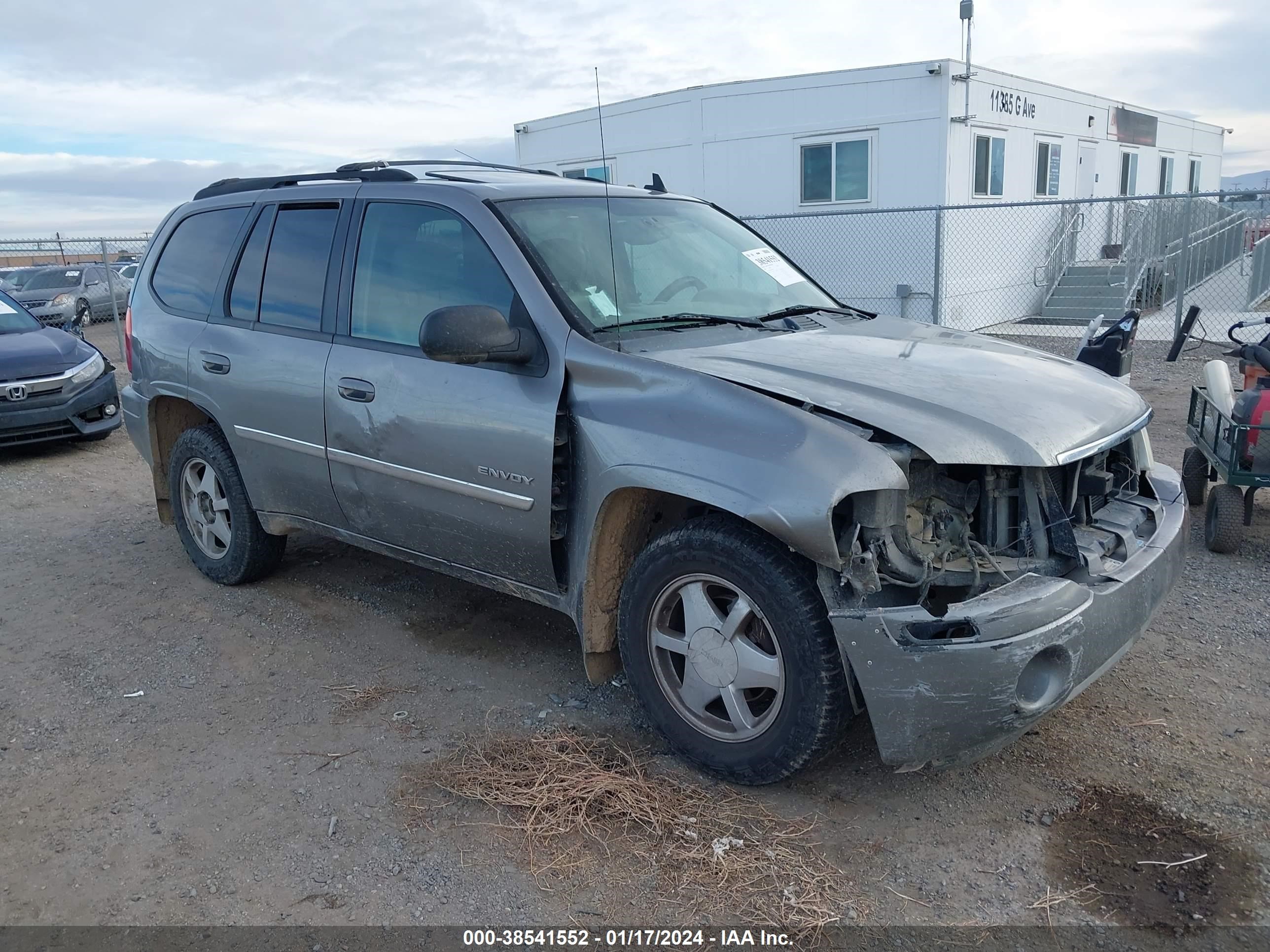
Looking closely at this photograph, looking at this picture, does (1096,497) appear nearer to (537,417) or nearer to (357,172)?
(537,417)

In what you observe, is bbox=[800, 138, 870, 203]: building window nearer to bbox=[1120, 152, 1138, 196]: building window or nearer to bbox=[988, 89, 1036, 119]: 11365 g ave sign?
bbox=[988, 89, 1036, 119]: 11365 g ave sign

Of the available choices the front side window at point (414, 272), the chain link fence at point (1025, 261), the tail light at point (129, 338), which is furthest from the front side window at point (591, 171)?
the front side window at point (414, 272)

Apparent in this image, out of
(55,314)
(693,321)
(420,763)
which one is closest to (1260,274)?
(693,321)

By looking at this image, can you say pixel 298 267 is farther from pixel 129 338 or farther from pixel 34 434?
pixel 34 434

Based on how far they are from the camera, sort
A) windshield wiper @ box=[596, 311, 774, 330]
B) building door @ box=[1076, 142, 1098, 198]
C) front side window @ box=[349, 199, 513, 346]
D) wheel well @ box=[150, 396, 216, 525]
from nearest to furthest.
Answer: windshield wiper @ box=[596, 311, 774, 330] < front side window @ box=[349, 199, 513, 346] < wheel well @ box=[150, 396, 216, 525] < building door @ box=[1076, 142, 1098, 198]

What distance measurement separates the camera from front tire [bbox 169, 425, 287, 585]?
501cm

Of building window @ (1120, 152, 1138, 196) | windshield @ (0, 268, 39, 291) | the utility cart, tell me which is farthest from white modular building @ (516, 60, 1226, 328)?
windshield @ (0, 268, 39, 291)

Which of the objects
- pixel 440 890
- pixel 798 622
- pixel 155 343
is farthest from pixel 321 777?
pixel 155 343

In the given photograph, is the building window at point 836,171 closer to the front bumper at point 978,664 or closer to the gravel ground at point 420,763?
the gravel ground at point 420,763

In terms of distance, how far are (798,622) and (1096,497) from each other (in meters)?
1.41

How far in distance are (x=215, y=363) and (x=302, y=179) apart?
0.95 metres

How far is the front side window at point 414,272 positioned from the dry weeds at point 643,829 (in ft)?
5.16

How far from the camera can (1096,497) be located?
3.62m

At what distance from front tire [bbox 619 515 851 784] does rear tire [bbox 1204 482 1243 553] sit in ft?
10.8
